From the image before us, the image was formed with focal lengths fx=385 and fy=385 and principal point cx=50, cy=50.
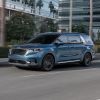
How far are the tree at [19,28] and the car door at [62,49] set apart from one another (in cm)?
4955

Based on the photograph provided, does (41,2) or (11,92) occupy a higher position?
(41,2)

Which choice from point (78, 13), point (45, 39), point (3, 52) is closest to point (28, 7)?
point (78, 13)

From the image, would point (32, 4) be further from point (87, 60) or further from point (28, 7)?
point (87, 60)

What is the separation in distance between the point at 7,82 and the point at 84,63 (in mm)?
7350

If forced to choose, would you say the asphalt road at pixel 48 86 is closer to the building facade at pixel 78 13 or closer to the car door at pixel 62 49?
the car door at pixel 62 49

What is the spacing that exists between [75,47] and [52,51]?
204 centimetres

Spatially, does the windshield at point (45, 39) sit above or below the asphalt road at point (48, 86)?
above

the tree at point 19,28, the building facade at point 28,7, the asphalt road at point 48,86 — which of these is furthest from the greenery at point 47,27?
the asphalt road at point 48,86

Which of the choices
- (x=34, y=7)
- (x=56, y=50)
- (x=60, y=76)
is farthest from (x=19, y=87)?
(x=34, y=7)

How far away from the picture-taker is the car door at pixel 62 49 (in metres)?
17.0

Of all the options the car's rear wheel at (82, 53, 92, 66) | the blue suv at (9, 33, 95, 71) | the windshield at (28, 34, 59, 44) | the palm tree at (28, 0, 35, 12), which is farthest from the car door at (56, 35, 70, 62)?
the palm tree at (28, 0, 35, 12)

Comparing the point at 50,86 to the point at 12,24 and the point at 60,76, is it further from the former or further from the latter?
the point at 12,24

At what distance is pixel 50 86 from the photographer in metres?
11.9

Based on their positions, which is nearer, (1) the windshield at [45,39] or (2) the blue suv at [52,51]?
(2) the blue suv at [52,51]
